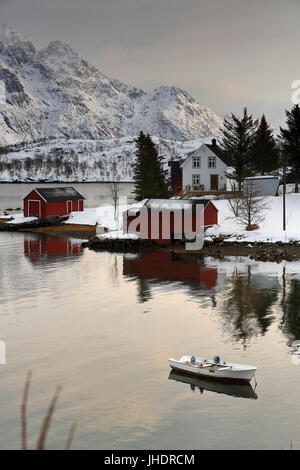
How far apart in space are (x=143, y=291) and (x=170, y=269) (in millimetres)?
9451

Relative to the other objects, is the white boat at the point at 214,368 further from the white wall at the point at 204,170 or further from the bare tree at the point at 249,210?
the white wall at the point at 204,170

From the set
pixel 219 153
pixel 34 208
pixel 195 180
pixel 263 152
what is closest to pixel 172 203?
pixel 195 180

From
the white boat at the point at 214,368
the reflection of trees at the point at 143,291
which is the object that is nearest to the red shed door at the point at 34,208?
the reflection of trees at the point at 143,291

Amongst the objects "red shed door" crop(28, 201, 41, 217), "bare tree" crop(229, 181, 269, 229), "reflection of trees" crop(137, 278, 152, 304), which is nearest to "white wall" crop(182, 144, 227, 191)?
"bare tree" crop(229, 181, 269, 229)

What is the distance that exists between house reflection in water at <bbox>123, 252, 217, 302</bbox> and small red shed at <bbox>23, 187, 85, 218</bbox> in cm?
3081

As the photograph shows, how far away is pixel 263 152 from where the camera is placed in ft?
283

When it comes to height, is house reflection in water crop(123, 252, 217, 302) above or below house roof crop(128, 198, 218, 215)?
below

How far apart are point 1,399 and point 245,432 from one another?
8886mm

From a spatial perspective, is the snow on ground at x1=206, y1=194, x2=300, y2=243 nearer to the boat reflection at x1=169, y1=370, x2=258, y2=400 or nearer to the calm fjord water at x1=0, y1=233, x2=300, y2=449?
the calm fjord water at x1=0, y1=233, x2=300, y2=449

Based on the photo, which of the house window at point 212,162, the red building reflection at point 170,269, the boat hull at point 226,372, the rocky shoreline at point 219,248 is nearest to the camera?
the boat hull at point 226,372

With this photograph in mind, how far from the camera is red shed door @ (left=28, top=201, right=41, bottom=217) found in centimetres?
8469

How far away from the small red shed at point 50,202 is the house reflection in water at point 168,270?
3081 cm

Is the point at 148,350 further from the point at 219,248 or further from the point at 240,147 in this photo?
the point at 240,147

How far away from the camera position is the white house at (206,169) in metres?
82.2
